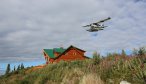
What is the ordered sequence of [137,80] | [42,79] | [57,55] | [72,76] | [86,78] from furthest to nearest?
1. [57,55]
2. [42,79]
3. [72,76]
4. [86,78]
5. [137,80]

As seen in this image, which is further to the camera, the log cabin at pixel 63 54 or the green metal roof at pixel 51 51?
the green metal roof at pixel 51 51

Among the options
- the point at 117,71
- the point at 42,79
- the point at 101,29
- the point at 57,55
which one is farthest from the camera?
the point at 57,55

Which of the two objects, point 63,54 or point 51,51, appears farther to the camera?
point 51,51

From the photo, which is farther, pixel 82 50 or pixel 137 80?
pixel 82 50

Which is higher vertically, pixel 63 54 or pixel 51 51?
pixel 51 51

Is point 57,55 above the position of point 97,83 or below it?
above

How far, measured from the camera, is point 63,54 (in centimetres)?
5962

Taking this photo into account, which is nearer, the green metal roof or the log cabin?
the log cabin

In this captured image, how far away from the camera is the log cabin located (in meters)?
59.2

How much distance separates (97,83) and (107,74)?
6.10 ft

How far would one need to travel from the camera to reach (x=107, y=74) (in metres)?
13.9

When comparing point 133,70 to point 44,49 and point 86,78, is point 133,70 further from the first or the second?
point 44,49

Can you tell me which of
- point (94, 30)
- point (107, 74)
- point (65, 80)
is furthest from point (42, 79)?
point (94, 30)

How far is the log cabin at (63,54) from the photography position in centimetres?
5925
